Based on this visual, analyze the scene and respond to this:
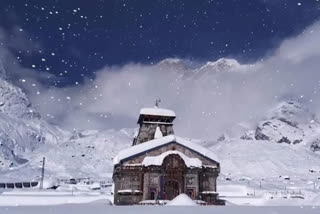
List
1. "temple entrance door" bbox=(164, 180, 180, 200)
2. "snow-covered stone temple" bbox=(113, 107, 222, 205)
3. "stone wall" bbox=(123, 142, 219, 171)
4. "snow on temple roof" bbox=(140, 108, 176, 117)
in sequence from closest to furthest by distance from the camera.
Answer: "snow-covered stone temple" bbox=(113, 107, 222, 205), "temple entrance door" bbox=(164, 180, 180, 200), "stone wall" bbox=(123, 142, 219, 171), "snow on temple roof" bbox=(140, 108, 176, 117)

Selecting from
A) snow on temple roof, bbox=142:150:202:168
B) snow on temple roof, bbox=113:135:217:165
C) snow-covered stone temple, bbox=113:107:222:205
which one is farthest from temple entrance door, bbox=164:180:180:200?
snow on temple roof, bbox=113:135:217:165

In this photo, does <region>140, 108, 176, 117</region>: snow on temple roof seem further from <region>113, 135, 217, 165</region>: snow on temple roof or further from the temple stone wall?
the temple stone wall

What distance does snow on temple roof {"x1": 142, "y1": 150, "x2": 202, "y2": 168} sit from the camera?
33806 millimetres

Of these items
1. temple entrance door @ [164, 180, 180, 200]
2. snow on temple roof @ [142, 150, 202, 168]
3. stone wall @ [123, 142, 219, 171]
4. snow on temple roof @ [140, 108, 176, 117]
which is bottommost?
temple entrance door @ [164, 180, 180, 200]

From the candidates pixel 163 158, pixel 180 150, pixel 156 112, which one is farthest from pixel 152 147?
pixel 156 112

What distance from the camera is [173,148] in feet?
117

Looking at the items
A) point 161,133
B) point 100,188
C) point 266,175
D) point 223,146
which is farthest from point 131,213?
point 223,146

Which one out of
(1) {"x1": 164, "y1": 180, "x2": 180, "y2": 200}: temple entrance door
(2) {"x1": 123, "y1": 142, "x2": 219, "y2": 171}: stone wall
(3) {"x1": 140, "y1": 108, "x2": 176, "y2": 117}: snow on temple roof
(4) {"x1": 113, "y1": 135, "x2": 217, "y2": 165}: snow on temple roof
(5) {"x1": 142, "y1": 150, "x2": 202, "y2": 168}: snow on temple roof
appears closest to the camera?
(5) {"x1": 142, "y1": 150, "x2": 202, "y2": 168}: snow on temple roof

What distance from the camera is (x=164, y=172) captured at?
33750mm

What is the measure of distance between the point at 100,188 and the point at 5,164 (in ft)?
278

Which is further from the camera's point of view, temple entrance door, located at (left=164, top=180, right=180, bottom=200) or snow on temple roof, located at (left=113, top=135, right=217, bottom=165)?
snow on temple roof, located at (left=113, top=135, right=217, bottom=165)

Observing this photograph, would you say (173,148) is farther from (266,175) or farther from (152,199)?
(266,175)

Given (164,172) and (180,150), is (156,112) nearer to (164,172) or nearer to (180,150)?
(180,150)

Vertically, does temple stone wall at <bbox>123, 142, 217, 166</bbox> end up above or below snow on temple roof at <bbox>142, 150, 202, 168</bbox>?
above
